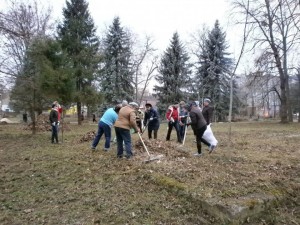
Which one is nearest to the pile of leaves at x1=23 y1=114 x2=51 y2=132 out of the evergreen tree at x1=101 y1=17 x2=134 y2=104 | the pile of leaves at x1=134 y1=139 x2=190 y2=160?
the evergreen tree at x1=101 y1=17 x2=134 y2=104

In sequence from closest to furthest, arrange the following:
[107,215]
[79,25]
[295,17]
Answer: [107,215]
[295,17]
[79,25]

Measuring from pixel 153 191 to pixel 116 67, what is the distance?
3284cm

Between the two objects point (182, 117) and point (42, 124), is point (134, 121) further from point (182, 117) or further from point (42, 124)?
point (42, 124)

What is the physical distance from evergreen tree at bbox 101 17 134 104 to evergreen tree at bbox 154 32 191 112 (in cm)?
400

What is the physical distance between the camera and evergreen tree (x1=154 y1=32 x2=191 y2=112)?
3934cm

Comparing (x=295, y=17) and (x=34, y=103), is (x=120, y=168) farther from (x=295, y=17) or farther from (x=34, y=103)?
(x=34, y=103)

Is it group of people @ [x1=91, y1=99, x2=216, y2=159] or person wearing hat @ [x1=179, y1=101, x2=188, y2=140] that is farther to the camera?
person wearing hat @ [x1=179, y1=101, x2=188, y2=140]

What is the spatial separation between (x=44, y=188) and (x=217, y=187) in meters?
3.75

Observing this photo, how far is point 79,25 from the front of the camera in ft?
98.4

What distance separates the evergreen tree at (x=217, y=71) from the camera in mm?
40250

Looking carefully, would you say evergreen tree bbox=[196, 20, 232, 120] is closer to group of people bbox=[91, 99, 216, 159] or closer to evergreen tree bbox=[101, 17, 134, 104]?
evergreen tree bbox=[101, 17, 134, 104]

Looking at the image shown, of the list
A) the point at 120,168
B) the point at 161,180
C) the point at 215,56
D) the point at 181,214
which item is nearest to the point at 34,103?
the point at 120,168

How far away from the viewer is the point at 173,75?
130 feet

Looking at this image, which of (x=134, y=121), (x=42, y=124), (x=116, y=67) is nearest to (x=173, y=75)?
(x=116, y=67)
